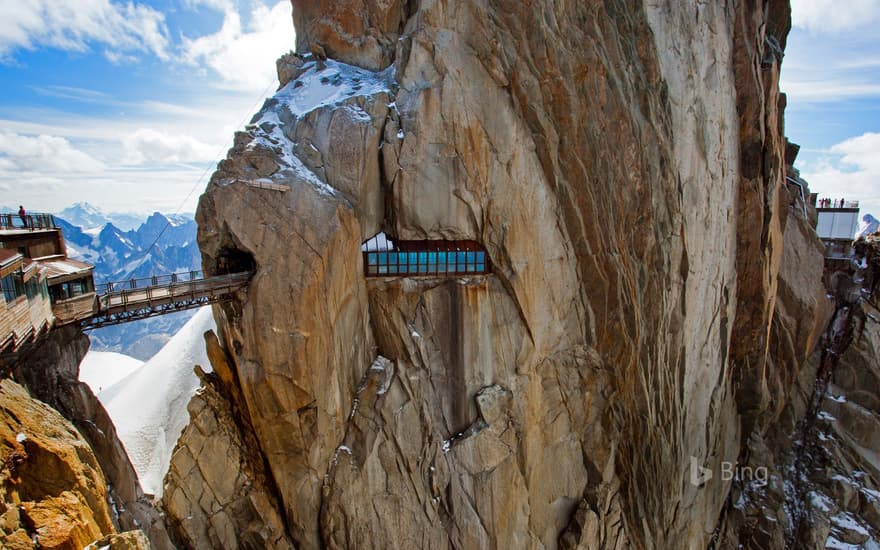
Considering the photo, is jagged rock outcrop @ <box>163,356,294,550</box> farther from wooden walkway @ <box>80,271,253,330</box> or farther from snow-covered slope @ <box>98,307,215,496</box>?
snow-covered slope @ <box>98,307,215,496</box>

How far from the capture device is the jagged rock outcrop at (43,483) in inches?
407

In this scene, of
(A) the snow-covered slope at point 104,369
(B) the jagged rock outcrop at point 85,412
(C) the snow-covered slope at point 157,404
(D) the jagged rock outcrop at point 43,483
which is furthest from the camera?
(A) the snow-covered slope at point 104,369

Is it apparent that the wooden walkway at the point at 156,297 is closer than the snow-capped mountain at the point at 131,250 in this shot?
Yes

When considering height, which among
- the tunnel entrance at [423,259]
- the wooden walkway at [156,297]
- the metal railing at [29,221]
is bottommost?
the wooden walkway at [156,297]

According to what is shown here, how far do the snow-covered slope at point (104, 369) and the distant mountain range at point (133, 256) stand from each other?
3493cm

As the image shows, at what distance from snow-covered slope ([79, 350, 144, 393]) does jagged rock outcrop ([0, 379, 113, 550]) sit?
4217 cm

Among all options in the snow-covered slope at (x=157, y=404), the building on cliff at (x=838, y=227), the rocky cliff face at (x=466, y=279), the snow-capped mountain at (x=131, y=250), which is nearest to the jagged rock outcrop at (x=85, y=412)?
the rocky cliff face at (x=466, y=279)

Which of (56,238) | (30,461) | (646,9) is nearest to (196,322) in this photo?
(56,238)

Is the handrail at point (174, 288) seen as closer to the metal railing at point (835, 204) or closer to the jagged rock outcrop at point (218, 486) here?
the jagged rock outcrop at point (218, 486)

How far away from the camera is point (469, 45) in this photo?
2177cm

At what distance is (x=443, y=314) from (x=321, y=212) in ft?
23.2

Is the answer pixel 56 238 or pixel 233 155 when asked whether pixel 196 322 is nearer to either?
pixel 56 238

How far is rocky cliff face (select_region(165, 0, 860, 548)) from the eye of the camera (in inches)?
800

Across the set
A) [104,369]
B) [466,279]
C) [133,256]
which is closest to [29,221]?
[466,279]
